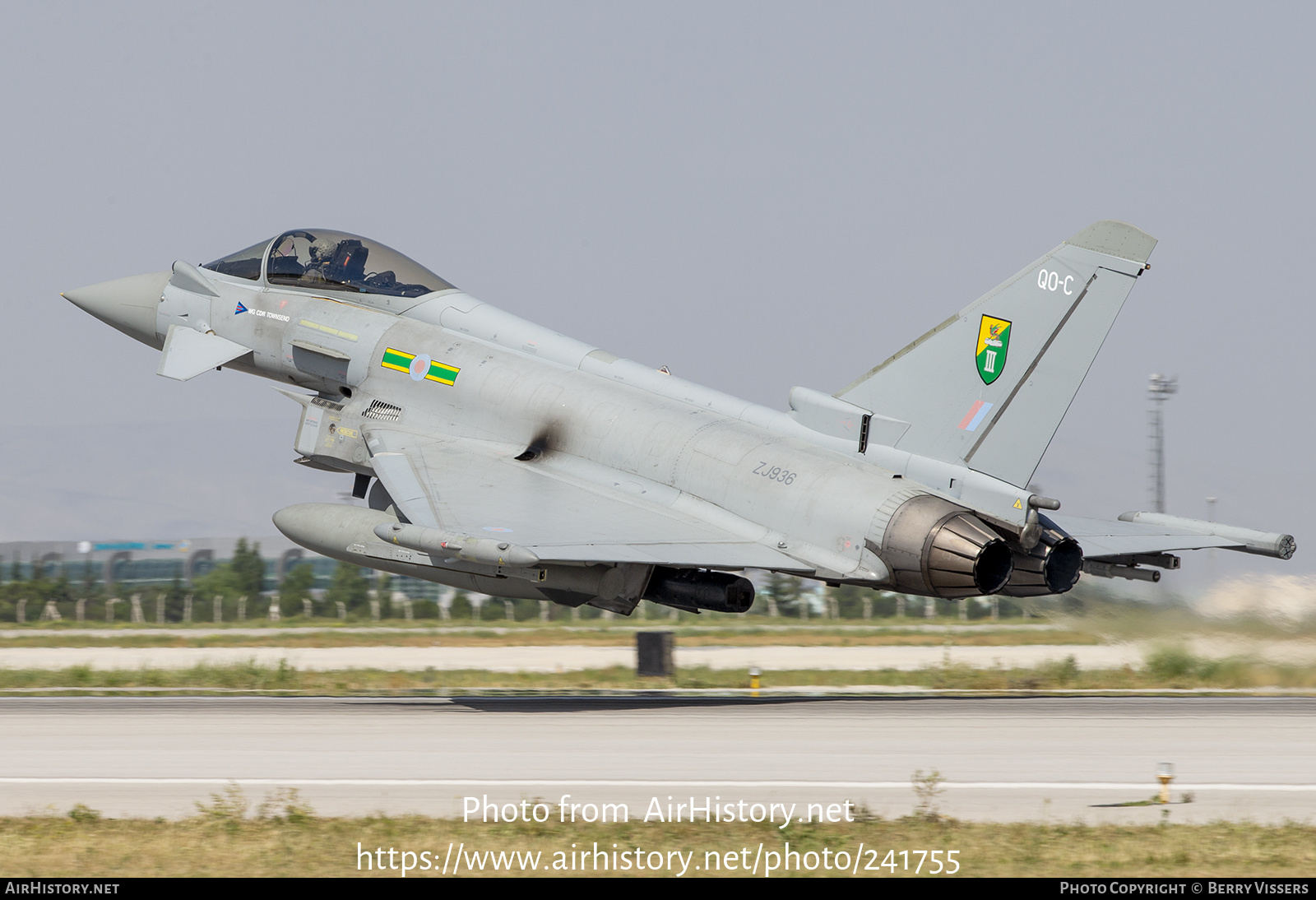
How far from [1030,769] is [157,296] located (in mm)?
16350

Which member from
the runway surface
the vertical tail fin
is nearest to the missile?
the runway surface

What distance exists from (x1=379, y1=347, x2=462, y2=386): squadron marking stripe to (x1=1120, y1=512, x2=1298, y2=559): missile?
1009cm

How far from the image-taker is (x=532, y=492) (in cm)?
1761

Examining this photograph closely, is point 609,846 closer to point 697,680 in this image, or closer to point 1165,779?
point 1165,779

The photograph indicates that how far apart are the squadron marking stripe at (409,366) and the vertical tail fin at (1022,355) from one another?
708cm

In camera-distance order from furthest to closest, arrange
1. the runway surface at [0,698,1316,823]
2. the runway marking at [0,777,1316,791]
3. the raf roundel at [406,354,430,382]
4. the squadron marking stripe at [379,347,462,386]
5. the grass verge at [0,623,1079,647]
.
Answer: the grass verge at [0,623,1079,647] → the raf roundel at [406,354,430,382] → the squadron marking stripe at [379,347,462,386] → the runway marking at [0,777,1316,791] → the runway surface at [0,698,1316,823]

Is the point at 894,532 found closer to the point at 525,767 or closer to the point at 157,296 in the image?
the point at 525,767

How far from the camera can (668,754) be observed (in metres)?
13.0

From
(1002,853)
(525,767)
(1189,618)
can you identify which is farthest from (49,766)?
(1189,618)

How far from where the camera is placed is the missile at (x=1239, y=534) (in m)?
16.8

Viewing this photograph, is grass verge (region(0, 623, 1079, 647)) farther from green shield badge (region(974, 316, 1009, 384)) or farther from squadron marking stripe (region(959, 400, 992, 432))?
green shield badge (region(974, 316, 1009, 384))

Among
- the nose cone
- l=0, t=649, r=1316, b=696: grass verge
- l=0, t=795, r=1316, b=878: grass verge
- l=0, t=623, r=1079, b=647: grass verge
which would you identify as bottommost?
l=0, t=795, r=1316, b=878: grass verge

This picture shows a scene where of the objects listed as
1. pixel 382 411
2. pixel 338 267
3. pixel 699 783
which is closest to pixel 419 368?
pixel 382 411

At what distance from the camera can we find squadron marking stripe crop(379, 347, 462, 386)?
1939cm
